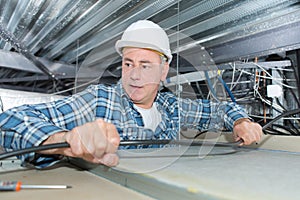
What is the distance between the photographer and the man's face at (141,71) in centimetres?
81

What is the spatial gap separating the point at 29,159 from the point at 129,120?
38cm

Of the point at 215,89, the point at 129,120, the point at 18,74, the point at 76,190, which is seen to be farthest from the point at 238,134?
the point at 18,74

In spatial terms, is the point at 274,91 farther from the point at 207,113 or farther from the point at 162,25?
the point at 162,25

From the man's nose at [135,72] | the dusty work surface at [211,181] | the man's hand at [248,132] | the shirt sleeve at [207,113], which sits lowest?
the dusty work surface at [211,181]

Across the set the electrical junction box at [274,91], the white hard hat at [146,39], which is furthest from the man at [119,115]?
the electrical junction box at [274,91]

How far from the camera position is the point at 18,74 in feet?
7.88

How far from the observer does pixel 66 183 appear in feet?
1.48

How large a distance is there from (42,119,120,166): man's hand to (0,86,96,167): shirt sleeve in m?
0.12

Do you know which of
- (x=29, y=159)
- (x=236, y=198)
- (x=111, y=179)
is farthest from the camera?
(x=29, y=159)

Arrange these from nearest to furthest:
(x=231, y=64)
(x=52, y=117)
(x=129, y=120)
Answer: (x=52, y=117), (x=129, y=120), (x=231, y=64)

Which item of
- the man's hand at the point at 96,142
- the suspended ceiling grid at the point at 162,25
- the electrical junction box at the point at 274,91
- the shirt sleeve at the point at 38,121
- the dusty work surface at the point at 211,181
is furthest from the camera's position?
the electrical junction box at the point at 274,91

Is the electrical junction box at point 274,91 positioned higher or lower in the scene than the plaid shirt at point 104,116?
higher

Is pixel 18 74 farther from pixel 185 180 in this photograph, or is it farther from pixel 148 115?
pixel 185 180

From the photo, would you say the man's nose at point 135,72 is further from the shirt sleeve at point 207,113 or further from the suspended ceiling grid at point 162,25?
the shirt sleeve at point 207,113
